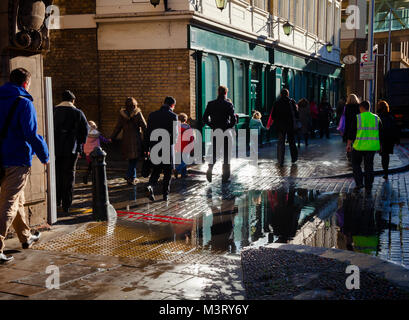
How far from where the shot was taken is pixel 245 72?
740 inches

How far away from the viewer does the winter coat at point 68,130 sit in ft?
26.3

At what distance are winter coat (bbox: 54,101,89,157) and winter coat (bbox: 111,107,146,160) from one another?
221 centimetres

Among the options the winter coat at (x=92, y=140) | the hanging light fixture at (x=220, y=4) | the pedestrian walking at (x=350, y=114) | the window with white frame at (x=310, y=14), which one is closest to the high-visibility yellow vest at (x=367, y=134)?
the pedestrian walking at (x=350, y=114)

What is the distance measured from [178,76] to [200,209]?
677cm

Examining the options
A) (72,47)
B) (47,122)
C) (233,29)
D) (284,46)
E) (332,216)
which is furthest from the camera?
(284,46)

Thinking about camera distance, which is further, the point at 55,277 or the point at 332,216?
the point at 332,216

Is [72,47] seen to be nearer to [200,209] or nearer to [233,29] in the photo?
[233,29]

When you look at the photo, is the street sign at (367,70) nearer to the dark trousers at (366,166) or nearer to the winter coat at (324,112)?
the winter coat at (324,112)

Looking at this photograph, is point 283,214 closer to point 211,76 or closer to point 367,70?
point 211,76

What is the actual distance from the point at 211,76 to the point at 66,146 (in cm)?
865

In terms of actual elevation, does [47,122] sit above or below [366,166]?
above
